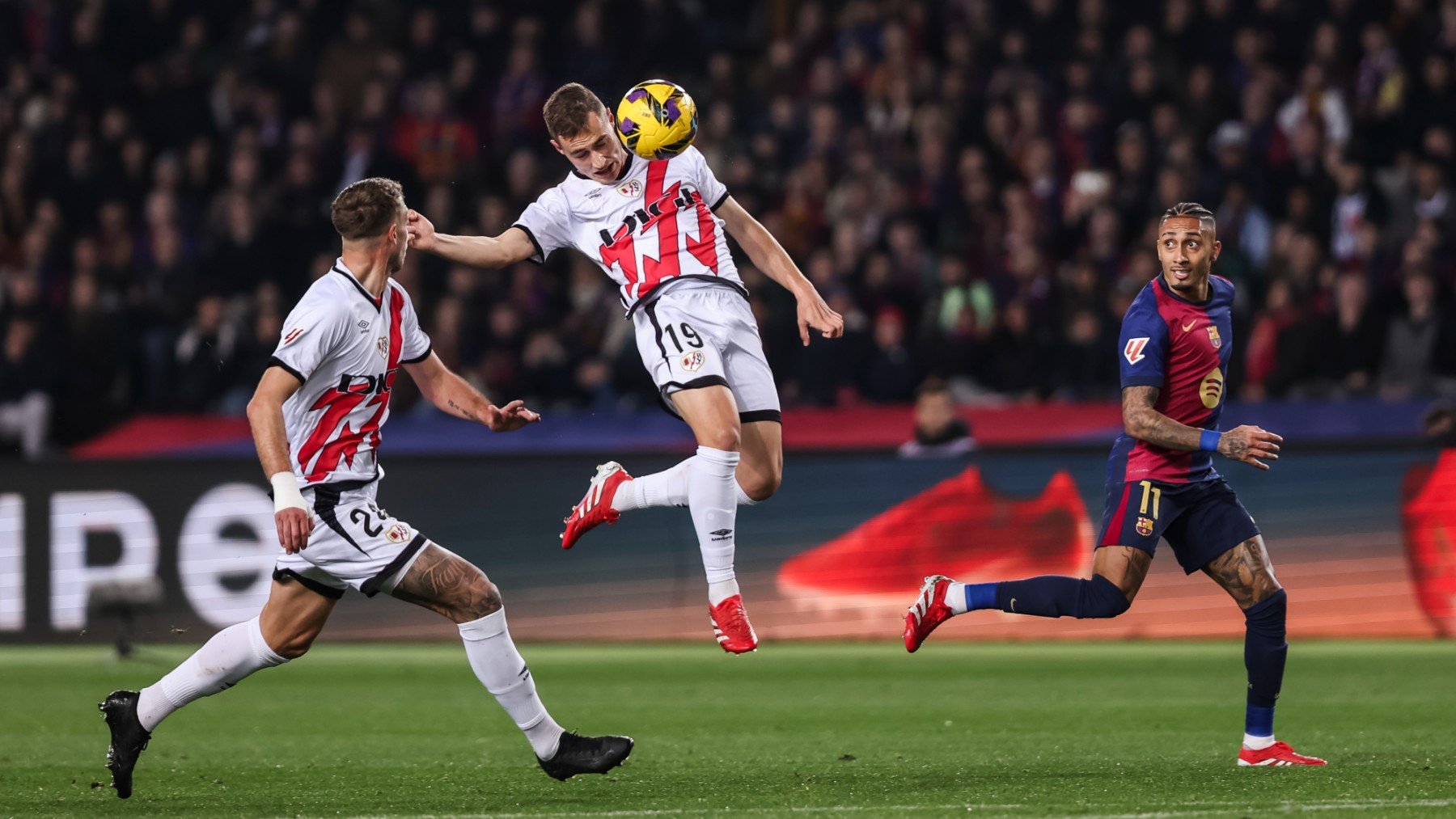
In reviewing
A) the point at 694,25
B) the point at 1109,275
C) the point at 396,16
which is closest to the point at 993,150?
the point at 1109,275

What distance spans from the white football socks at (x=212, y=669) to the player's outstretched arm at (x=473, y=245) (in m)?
1.67

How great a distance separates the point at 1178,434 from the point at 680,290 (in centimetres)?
206

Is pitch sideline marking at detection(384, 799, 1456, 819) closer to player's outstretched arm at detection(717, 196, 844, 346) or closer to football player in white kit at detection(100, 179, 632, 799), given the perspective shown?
football player in white kit at detection(100, 179, 632, 799)

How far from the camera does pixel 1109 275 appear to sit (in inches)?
596

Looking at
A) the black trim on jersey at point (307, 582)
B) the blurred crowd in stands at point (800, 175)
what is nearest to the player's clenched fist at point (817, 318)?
the black trim on jersey at point (307, 582)

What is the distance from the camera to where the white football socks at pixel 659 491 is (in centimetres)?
759

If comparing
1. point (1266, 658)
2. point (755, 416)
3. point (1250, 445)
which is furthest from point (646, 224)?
point (1266, 658)

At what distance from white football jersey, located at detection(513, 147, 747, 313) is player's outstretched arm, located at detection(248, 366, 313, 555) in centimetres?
170

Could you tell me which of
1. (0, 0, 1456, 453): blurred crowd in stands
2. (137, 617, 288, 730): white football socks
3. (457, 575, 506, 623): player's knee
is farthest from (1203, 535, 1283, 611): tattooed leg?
(0, 0, 1456, 453): blurred crowd in stands

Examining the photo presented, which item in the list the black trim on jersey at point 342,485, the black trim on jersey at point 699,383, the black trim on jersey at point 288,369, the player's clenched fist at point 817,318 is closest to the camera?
the black trim on jersey at point 288,369

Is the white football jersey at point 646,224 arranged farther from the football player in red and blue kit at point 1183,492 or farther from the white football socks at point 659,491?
the football player in red and blue kit at point 1183,492

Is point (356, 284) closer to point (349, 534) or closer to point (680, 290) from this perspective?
point (349, 534)

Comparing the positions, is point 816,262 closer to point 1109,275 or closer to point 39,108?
point 1109,275

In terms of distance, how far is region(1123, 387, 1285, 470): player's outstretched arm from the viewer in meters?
6.63
